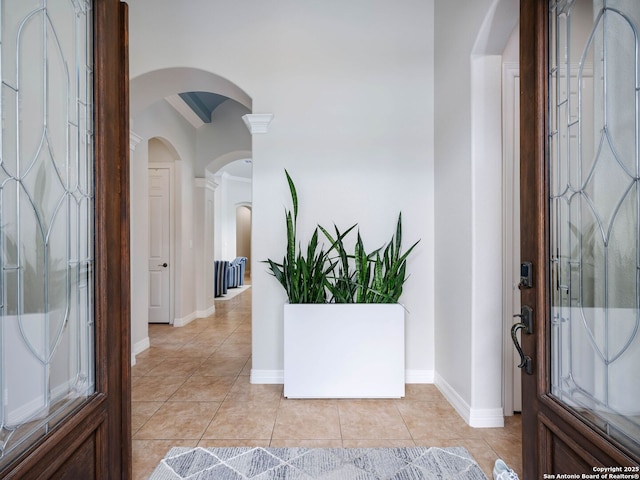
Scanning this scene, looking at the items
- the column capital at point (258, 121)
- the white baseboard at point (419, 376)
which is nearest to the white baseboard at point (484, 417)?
the white baseboard at point (419, 376)

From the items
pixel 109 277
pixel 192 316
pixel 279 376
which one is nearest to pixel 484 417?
pixel 279 376

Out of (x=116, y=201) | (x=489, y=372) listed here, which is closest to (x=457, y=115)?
(x=489, y=372)

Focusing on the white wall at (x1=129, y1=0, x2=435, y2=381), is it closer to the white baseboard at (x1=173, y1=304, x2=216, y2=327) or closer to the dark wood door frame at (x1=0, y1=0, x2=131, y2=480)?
the dark wood door frame at (x1=0, y1=0, x2=131, y2=480)

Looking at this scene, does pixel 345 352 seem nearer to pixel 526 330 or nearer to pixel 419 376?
pixel 419 376

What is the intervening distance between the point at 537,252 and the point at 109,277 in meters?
1.56

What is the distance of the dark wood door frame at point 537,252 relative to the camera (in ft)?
3.87

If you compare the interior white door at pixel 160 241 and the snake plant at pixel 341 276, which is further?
the interior white door at pixel 160 241

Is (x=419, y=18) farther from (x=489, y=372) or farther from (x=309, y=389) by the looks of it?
(x=309, y=389)

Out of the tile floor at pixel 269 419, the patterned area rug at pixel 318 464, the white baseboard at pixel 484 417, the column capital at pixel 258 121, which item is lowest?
the tile floor at pixel 269 419

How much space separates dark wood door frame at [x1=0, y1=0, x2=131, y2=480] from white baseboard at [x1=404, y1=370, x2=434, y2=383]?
2077mm

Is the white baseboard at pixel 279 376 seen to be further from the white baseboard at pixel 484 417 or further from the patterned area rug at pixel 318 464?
the patterned area rug at pixel 318 464

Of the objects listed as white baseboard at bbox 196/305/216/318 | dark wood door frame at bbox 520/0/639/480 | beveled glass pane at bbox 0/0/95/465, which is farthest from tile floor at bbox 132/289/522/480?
white baseboard at bbox 196/305/216/318

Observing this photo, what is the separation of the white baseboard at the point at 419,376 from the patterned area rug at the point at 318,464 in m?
0.98

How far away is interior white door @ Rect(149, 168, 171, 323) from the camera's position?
197 inches
